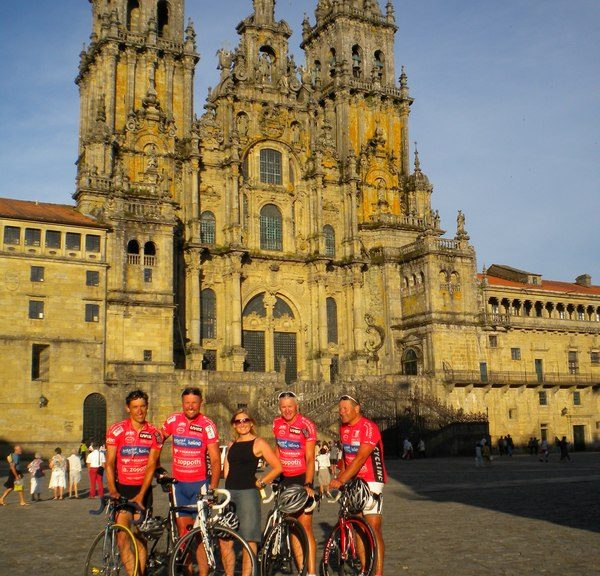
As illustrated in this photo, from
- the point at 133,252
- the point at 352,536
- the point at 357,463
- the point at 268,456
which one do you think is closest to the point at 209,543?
the point at 268,456

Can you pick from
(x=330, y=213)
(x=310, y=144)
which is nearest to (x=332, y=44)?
(x=310, y=144)

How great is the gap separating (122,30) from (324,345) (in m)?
25.4

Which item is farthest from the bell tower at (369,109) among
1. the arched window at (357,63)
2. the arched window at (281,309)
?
the arched window at (281,309)

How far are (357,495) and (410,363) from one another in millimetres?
46625

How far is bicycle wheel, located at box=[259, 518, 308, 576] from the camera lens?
34.1 feet

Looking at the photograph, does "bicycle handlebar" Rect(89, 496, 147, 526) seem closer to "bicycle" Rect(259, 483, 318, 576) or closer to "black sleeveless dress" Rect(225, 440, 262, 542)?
"black sleeveless dress" Rect(225, 440, 262, 542)

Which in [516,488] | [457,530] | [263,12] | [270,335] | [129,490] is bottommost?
[516,488]

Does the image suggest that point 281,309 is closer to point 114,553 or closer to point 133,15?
point 133,15

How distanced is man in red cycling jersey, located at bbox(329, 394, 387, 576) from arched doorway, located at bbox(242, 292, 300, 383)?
42.2 metres

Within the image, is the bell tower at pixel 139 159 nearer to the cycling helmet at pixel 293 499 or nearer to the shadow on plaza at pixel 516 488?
the shadow on plaza at pixel 516 488

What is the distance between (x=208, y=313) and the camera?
52750mm

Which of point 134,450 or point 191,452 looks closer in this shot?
point 134,450

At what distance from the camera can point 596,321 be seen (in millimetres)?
64375

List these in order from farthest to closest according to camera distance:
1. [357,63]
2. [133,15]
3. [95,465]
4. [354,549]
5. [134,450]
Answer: [357,63]
[133,15]
[95,465]
[134,450]
[354,549]
